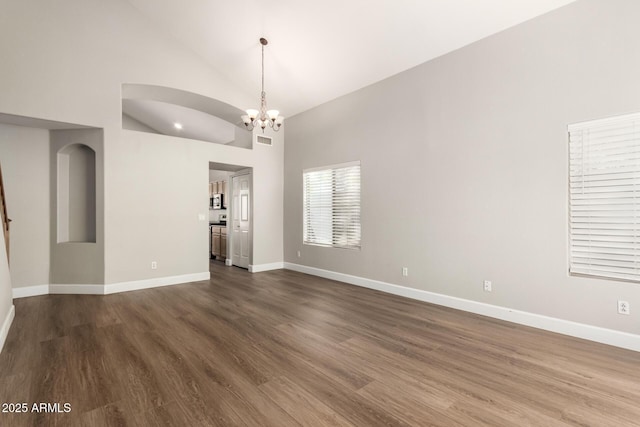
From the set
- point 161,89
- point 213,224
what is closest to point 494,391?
point 161,89

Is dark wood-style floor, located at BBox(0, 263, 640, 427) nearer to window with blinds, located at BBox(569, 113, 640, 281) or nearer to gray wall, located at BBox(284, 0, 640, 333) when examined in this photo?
gray wall, located at BBox(284, 0, 640, 333)

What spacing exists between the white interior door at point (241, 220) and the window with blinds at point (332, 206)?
1.31 m

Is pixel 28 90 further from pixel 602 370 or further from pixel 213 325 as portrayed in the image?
pixel 602 370

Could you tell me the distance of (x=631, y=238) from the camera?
287 cm

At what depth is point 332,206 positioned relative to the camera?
5.88 metres

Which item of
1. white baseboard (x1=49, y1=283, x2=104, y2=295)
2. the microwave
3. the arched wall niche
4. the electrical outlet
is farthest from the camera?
the microwave

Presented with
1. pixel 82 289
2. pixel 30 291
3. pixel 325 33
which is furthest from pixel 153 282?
pixel 325 33

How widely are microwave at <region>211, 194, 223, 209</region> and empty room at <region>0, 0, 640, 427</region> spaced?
2554mm

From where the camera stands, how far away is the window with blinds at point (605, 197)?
2.86m

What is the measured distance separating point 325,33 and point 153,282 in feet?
16.2

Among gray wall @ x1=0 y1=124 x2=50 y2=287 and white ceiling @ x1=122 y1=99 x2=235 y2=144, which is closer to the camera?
gray wall @ x1=0 y1=124 x2=50 y2=287

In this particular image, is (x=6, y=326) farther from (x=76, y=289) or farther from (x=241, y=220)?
(x=241, y=220)

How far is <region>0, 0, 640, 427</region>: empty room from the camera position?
7.27 feet

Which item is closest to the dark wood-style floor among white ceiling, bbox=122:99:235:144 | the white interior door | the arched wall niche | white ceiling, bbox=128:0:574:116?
the arched wall niche
